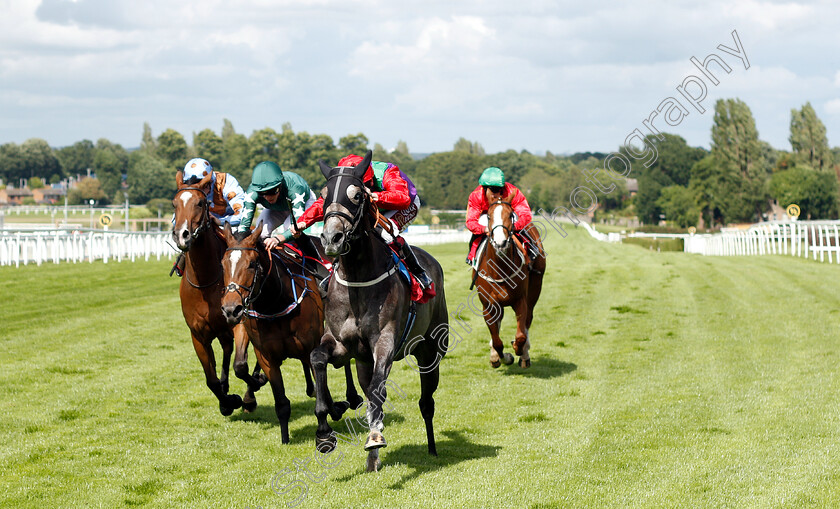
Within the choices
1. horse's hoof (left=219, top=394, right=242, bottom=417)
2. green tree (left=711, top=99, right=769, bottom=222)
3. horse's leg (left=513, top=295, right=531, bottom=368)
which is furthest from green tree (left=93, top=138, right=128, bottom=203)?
horse's hoof (left=219, top=394, right=242, bottom=417)

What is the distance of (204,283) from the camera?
Answer: 22.8 ft

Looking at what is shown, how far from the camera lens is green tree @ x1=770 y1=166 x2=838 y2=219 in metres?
66.8

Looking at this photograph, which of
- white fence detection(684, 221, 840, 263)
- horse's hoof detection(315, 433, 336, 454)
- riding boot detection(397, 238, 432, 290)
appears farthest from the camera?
white fence detection(684, 221, 840, 263)

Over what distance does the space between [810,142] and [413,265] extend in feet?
242

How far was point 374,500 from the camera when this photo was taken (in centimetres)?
499

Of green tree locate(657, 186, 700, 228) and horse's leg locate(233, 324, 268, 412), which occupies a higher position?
green tree locate(657, 186, 700, 228)

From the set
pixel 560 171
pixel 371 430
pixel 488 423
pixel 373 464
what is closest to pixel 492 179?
pixel 488 423

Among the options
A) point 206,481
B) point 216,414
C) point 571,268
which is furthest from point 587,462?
point 571,268

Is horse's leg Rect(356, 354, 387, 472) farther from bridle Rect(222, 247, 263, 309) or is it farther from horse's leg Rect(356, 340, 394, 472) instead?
bridle Rect(222, 247, 263, 309)

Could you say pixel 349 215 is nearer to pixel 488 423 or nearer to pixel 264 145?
pixel 488 423

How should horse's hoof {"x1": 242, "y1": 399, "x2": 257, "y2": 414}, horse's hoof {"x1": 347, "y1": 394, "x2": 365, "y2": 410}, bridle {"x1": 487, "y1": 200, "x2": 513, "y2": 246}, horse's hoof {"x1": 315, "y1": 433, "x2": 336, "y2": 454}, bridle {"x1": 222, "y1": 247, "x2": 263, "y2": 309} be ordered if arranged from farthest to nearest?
bridle {"x1": 487, "y1": 200, "x2": 513, "y2": 246}, horse's hoof {"x1": 242, "y1": 399, "x2": 257, "y2": 414}, horse's hoof {"x1": 347, "y1": 394, "x2": 365, "y2": 410}, bridle {"x1": 222, "y1": 247, "x2": 263, "y2": 309}, horse's hoof {"x1": 315, "y1": 433, "x2": 336, "y2": 454}

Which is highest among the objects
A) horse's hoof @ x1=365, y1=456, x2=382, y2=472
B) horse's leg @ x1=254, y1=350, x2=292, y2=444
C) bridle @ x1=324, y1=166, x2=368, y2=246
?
bridle @ x1=324, y1=166, x2=368, y2=246

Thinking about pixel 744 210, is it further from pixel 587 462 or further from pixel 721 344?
pixel 587 462

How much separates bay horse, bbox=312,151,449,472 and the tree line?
241 inches
